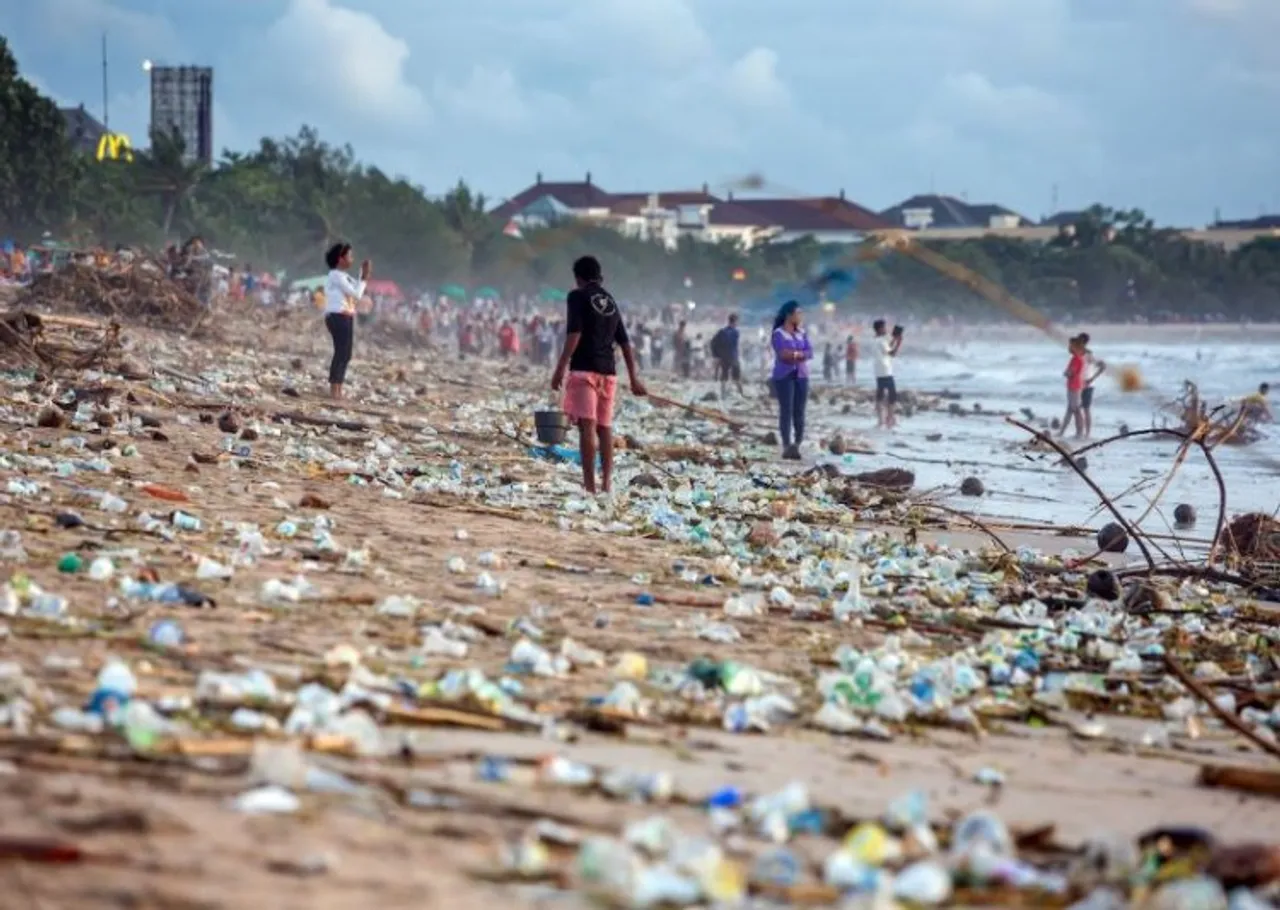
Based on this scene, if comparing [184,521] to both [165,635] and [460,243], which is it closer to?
[165,635]

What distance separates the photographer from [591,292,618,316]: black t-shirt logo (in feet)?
32.6

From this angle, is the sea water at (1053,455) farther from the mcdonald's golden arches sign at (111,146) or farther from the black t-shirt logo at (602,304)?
the mcdonald's golden arches sign at (111,146)

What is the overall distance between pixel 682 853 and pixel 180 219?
6273cm

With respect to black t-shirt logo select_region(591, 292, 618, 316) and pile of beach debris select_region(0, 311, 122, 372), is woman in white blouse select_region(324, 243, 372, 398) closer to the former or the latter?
pile of beach debris select_region(0, 311, 122, 372)

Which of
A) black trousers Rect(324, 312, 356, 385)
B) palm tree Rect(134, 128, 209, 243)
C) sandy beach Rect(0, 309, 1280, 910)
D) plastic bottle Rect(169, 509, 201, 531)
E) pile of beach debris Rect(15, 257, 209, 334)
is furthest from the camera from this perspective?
palm tree Rect(134, 128, 209, 243)

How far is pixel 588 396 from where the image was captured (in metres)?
10.0

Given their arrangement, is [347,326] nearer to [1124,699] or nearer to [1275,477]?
[1275,477]

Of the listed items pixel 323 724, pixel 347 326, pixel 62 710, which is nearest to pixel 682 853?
pixel 323 724

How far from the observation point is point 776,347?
1548 centimetres

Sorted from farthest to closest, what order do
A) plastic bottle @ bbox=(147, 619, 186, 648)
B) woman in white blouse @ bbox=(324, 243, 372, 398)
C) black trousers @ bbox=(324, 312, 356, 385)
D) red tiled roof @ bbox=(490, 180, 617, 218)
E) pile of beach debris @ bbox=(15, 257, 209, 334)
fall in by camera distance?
red tiled roof @ bbox=(490, 180, 617, 218), pile of beach debris @ bbox=(15, 257, 209, 334), black trousers @ bbox=(324, 312, 356, 385), woman in white blouse @ bbox=(324, 243, 372, 398), plastic bottle @ bbox=(147, 619, 186, 648)

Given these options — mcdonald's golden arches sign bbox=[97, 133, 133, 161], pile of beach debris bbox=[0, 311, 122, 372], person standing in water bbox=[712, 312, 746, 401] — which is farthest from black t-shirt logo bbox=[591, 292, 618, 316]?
mcdonald's golden arches sign bbox=[97, 133, 133, 161]

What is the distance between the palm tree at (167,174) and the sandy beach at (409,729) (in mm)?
53788

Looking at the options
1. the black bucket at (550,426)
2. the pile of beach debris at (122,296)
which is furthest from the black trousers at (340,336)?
the pile of beach debris at (122,296)

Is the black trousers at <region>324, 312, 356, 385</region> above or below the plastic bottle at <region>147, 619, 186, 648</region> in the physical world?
above
